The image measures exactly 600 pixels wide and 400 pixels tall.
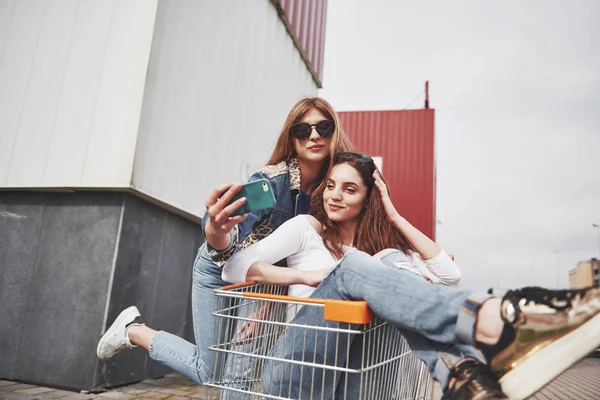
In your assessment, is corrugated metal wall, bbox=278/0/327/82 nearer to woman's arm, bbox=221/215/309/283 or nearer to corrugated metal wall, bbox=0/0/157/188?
corrugated metal wall, bbox=0/0/157/188

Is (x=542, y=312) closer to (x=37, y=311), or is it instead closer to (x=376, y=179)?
(x=376, y=179)

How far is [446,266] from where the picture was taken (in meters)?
2.35

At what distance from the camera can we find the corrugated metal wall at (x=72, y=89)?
409 centimetres

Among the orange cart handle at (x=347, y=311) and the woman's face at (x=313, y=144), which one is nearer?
the orange cart handle at (x=347, y=311)

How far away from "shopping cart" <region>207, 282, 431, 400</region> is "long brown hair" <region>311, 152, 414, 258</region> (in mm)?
598

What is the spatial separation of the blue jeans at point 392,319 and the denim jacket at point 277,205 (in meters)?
0.60

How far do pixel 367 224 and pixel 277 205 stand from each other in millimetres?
512

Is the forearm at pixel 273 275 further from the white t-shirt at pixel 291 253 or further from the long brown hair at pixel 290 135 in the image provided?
the long brown hair at pixel 290 135

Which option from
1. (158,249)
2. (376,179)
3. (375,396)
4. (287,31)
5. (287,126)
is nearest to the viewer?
(375,396)

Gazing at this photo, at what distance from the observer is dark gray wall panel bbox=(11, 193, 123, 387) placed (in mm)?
3957

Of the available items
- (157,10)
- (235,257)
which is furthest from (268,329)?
(157,10)

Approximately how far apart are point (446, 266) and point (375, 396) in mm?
876

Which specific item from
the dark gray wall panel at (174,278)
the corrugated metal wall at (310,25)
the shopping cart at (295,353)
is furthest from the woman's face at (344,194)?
the corrugated metal wall at (310,25)

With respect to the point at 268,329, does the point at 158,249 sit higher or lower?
higher
